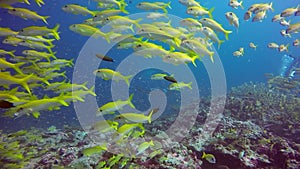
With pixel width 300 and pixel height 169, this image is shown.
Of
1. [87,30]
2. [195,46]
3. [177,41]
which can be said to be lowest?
[87,30]

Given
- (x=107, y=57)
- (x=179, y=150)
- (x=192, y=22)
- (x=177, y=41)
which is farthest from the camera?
(x=192, y=22)

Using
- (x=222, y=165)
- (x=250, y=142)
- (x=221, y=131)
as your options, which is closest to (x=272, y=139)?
(x=250, y=142)

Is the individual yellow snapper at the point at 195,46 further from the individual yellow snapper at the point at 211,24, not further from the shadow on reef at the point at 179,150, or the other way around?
the shadow on reef at the point at 179,150

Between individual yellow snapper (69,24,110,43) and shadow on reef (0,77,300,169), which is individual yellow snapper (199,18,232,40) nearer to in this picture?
individual yellow snapper (69,24,110,43)

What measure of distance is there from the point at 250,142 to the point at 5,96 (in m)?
5.44

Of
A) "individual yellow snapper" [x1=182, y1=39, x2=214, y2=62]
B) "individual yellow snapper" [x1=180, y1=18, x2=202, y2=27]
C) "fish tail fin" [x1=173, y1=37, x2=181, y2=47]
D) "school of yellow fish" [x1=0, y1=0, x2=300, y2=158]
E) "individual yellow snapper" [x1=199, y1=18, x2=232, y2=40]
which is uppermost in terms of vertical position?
"individual yellow snapper" [x1=199, y1=18, x2=232, y2=40]

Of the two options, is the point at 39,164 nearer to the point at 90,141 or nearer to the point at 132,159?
the point at 90,141

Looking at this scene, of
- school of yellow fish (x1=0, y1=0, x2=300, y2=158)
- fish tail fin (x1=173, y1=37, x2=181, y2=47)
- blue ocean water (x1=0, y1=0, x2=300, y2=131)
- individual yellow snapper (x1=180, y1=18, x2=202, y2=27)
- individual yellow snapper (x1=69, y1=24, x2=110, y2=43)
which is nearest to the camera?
school of yellow fish (x1=0, y1=0, x2=300, y2=158)

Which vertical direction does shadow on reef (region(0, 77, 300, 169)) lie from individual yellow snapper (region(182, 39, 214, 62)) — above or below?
below

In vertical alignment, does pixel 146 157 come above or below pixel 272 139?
below

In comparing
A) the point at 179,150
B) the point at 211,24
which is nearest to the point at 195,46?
the point at 211,24

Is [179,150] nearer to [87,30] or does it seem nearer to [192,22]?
[192,22]

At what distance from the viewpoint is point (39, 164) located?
5.46 m

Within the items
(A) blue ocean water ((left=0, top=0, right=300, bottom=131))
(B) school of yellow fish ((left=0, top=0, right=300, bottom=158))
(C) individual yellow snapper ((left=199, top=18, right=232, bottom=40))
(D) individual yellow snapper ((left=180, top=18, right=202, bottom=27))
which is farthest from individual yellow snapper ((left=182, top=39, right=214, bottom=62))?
(A) blue ocean water ((left=0, top=0, right=300, bottom=131))
